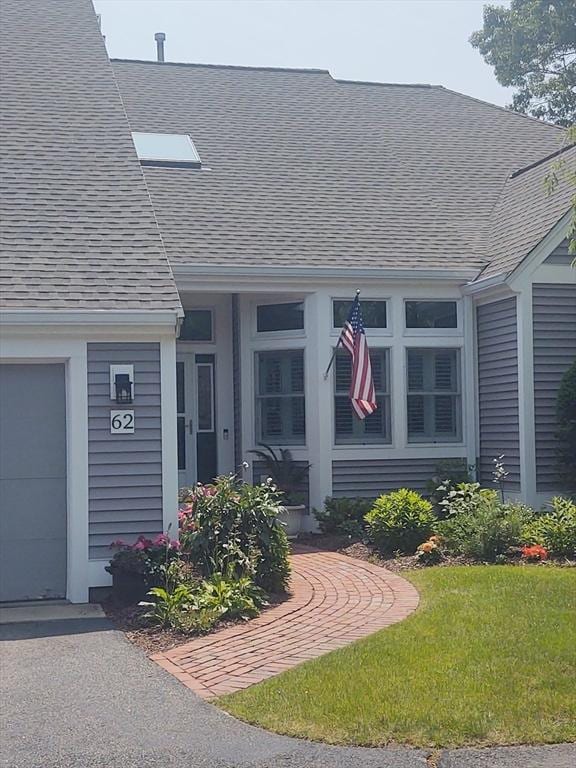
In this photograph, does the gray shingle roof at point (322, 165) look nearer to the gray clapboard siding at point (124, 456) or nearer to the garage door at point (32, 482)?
the gray clapboard siding at point (124, 456)

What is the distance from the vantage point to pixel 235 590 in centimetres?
885

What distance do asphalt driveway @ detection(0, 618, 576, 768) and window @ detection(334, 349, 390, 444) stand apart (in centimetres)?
675

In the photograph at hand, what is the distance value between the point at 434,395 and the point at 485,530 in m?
3.81

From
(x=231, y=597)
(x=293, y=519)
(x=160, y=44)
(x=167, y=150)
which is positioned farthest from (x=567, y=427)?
(x=160, y=44)

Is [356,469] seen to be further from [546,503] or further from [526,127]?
[526,127]

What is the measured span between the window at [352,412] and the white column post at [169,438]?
4.29 meters

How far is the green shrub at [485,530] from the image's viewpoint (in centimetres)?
1067

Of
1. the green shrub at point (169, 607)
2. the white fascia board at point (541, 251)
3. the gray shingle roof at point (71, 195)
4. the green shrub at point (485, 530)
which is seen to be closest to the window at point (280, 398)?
the white fascia board at point (541, 251)

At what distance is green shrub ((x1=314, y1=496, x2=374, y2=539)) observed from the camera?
512 inches

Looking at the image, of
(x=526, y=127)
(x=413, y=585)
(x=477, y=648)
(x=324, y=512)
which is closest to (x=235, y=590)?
(x=413, y=585)

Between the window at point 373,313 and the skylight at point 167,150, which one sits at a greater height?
the skylight at point 167,150

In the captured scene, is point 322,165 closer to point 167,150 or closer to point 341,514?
point 167,150

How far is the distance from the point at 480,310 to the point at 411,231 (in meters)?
1.57

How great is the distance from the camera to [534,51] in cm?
3183
